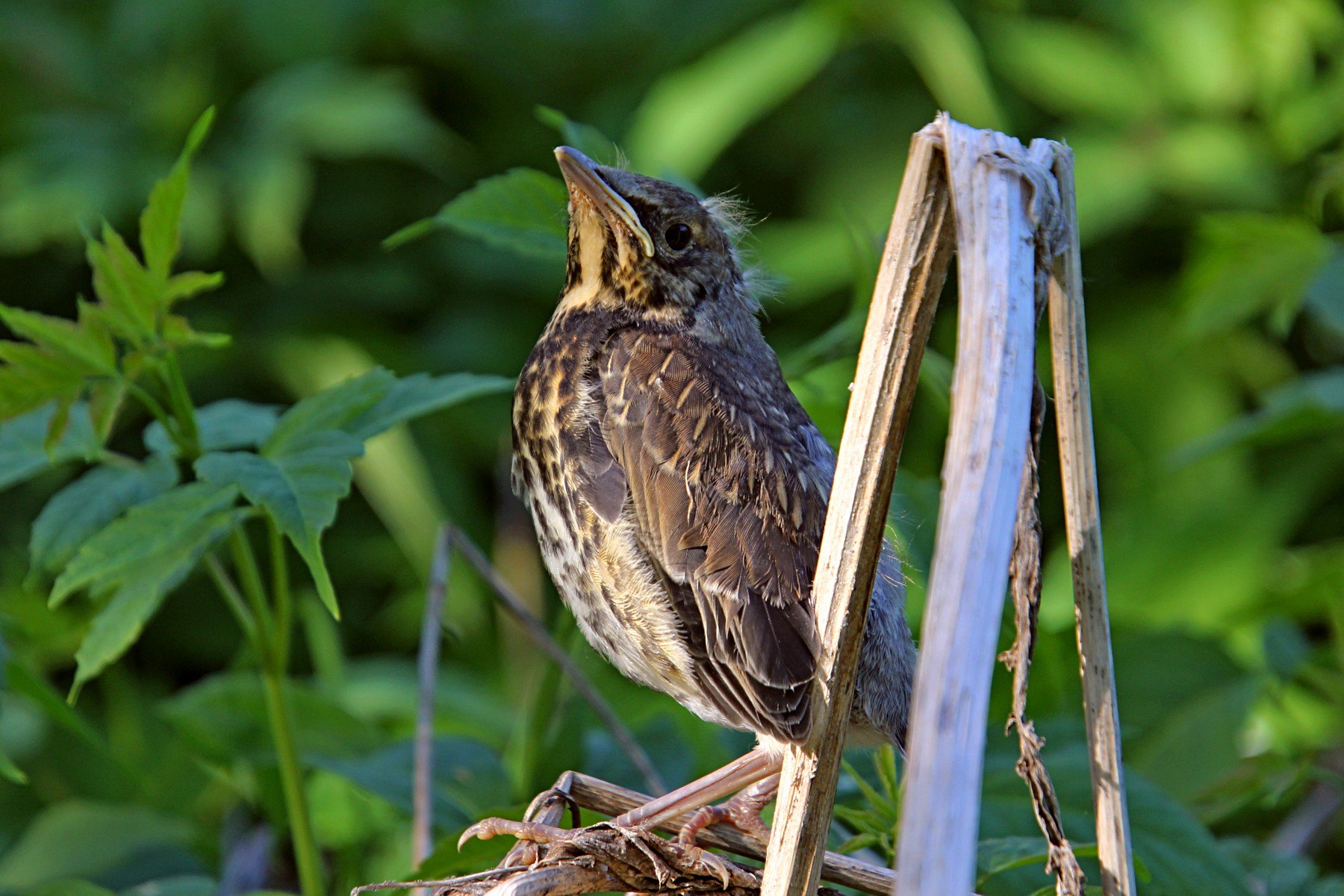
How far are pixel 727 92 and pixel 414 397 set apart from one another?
207 cm

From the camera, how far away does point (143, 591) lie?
1145mm

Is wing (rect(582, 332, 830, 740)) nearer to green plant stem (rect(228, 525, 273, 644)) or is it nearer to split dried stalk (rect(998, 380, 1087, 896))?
split dried stalk (rect(998, 380, 1087, 896))

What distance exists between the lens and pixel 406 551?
3.19m

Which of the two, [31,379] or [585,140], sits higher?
[585,140]

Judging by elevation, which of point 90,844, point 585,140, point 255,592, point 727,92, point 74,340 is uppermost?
point 727,92

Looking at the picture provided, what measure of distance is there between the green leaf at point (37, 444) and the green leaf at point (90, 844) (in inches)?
27.0

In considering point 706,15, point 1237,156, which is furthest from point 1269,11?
point 706,15

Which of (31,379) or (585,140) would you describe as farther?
(585,140)

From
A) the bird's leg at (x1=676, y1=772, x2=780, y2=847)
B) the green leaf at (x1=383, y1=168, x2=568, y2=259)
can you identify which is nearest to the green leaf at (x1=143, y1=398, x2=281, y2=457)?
the green leaf at (x1=383, y1=168, x2=568, y2=259)

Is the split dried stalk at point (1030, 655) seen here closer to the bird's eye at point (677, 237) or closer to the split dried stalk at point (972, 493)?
the split dried stalk at point (972, 493)

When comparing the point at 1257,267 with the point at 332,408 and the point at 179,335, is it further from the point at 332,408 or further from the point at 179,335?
the point at 179,335

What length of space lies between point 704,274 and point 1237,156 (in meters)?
2.13

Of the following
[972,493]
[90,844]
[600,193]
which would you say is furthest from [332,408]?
[90,844]

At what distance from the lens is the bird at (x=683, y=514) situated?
1.08 m
